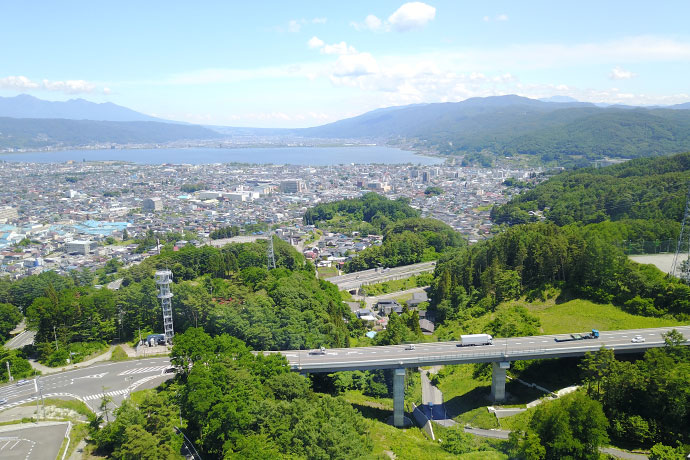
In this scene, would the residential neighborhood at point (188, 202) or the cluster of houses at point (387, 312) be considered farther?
the residential neighborhood at point (188, 202)

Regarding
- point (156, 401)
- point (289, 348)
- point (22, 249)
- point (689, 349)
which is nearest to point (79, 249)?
point (22, 249)

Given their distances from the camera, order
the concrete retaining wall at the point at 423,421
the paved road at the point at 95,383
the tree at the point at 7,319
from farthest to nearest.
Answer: the tree at the point at 7,319 → the paved road at the point at 95,383 → the concrete retaining wall at the point at 423,421

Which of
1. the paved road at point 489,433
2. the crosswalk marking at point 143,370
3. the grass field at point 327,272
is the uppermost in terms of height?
the crosswalk marking at point 143,370

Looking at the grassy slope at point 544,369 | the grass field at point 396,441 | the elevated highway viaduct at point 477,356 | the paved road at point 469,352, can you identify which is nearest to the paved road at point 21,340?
the paved road at point 469,352

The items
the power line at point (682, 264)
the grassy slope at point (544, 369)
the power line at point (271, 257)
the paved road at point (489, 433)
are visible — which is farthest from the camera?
the power line at point (271, 257)

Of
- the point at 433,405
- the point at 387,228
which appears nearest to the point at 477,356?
the point at 433,405

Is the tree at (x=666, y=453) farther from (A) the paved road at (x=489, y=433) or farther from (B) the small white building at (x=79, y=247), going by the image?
(B) the small white building at (x=79, y=247)

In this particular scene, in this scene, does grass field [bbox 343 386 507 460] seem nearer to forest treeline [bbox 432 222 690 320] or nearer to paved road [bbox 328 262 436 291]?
forest treeline [bbox 432 222 690 320]

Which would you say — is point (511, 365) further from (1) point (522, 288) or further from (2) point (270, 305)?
(2) point (270, 305)
